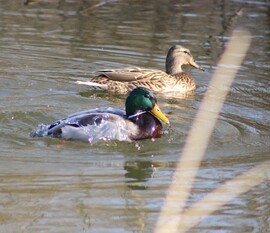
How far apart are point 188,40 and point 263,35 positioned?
4.58ft

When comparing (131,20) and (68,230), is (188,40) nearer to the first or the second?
(131,20)

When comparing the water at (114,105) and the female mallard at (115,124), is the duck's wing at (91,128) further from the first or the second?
the water at (114,105)

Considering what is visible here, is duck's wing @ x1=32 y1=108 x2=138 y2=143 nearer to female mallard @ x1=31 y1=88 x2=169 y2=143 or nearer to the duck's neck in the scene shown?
female mallard @ x1=31 y1=88 x2=169 y2=143

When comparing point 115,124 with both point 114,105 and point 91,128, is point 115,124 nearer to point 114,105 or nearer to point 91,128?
point 91,128

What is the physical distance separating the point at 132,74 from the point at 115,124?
127 inches

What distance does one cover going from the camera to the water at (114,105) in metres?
6.46

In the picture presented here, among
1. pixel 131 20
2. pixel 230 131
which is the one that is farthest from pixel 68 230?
pixel 131 20

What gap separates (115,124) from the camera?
29.3 ft

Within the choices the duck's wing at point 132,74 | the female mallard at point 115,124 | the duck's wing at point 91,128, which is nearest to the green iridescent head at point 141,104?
the female mallard at point 115,124

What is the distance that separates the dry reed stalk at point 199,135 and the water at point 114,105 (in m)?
0.09

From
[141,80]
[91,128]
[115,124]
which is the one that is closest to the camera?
[91,128]

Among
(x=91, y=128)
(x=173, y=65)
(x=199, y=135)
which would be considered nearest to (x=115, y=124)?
(x=91, y=128)

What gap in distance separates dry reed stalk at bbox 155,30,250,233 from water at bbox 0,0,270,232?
9 centimetres

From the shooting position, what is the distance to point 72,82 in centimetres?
1174
